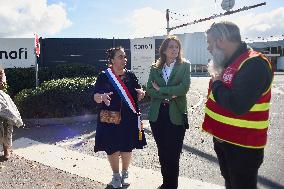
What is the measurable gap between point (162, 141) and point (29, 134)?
4.92m

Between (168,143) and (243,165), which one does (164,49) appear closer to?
(168,143)

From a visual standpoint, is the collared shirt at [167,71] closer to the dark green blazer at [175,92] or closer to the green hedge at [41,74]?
the dark green blazer at [175,92]

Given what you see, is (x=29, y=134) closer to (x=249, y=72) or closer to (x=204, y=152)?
(x=204, y=152)

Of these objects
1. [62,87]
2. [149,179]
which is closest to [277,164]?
[149,179]

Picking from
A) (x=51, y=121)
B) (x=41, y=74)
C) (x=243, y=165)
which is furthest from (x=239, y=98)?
(x=41, y=74)

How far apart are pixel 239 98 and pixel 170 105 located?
5.92 feet

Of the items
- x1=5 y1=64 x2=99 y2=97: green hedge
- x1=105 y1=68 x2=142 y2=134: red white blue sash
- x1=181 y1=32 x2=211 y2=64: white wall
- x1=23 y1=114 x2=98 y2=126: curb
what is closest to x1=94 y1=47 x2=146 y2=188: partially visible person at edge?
x1=105 y1=68 x2=142 y2=134: red white blue sash

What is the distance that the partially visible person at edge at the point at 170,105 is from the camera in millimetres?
4379

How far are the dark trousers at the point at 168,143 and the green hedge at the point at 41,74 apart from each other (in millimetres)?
8650

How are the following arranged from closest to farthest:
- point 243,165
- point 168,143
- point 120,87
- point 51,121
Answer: point 243,165, point 168,143, point 120,87, point 51,121

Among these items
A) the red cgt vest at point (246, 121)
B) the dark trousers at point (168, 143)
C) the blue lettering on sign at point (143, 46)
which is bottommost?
the dark trousers at point (168, 143)

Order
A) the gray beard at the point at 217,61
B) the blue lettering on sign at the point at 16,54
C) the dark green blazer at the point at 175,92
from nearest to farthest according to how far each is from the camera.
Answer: the gray beard at the point at 217,61 → the dark green blazer at the point at 175,92 → the blue lettering on sign at the point at 16,54

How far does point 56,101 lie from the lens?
9.66 metres

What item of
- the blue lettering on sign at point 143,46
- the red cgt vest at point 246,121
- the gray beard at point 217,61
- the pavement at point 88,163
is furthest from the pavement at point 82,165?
the blue lettering on sign at point 143,46
